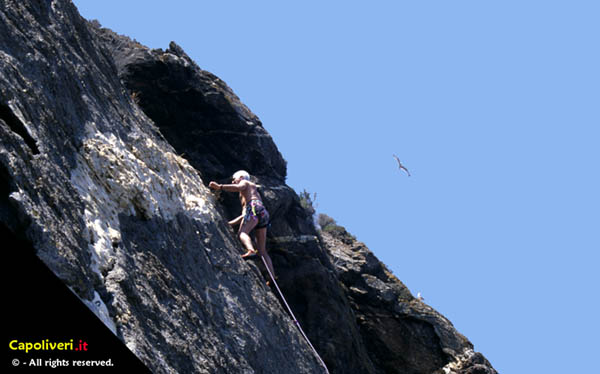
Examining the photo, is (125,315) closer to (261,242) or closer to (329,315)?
(261,242)

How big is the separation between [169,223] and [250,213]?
436 cm

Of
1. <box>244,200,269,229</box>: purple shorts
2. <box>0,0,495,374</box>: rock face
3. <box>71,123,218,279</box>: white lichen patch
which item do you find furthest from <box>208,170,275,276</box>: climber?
<box>71,123,218,279</box>: white lichen patch

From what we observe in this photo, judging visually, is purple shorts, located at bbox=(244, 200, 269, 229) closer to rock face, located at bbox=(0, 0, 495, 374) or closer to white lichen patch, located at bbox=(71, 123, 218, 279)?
rock face, located at bbox=(0, 0, 495, 374)

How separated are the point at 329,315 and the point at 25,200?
36.8ft

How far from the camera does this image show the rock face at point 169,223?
8.27 meters

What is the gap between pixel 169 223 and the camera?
1138 cm

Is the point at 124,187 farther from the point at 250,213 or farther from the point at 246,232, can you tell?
the point at 250,213

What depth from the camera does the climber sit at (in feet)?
50.9

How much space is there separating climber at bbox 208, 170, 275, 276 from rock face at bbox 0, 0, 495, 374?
117 cm

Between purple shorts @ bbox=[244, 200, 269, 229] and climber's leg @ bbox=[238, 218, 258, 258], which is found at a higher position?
purple shorts @ bbox=[244, 200, 269, 229]

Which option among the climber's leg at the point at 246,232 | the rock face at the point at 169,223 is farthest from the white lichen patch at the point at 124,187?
the climber's leg at the point at 246,232

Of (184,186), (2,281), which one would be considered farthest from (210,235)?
(2,281)

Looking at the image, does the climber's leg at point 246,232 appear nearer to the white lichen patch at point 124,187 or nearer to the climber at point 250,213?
the climber at point 250,213

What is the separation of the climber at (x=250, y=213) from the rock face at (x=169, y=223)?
1167mm
